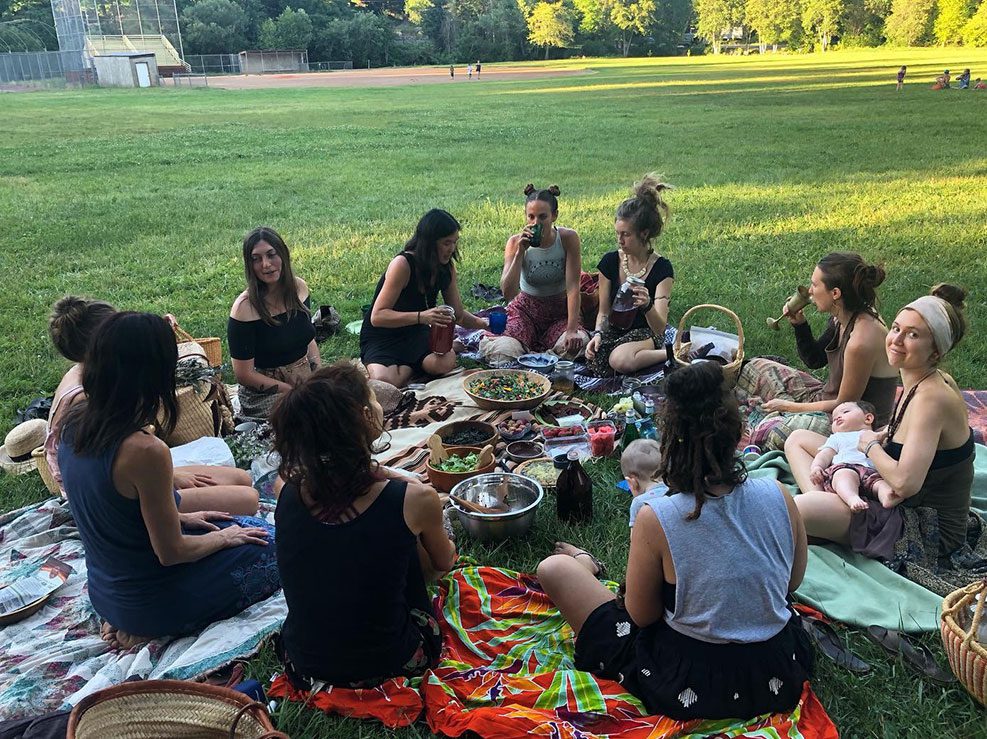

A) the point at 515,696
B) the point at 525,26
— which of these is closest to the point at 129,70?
the point at 525,26

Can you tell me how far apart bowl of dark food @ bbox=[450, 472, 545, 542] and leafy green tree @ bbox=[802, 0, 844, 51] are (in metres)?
77.7

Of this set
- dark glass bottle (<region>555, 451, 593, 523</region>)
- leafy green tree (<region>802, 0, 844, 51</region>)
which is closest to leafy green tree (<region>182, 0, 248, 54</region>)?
leafy green tree (<region>802, 0, 844, 51</region>)

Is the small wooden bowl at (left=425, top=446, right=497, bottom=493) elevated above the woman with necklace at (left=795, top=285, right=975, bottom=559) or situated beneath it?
situated beneath

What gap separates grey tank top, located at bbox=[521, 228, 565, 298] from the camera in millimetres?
6684

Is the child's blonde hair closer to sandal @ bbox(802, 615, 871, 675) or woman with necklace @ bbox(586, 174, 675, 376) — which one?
sandal @ bbox(802, 615, 871, 675)

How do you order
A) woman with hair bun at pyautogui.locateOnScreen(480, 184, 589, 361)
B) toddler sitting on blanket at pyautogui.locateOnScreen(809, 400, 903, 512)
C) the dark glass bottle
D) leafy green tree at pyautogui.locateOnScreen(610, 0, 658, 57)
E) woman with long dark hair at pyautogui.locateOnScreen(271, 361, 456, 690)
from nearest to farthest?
woman with long dark hair at pyautogui.locateOnScreen(271, 361, 456, 690), toddler sitting on blanket at pyautogui.locateOnScreen(809, 400, 903, 512), the dark glass bottle, woman with hair bun at pyautogui.locateOnScreen(480, 184, 589, 361), leafy green tree at pyautogui.locateOnScreen(610, 0, 658, 57)

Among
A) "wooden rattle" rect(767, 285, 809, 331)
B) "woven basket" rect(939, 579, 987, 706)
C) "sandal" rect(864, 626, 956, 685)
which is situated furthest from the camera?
"wooden rattle" rect(767, 285, 809, 331)

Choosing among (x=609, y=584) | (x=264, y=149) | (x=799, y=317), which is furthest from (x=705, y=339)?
(x=264, y=149)

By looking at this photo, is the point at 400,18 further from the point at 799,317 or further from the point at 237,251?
the point at 799,317

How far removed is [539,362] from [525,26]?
3132 inches

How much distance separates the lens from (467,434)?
4977 millimetres

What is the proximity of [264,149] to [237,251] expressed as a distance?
33.9 feet

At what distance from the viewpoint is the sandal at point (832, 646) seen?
10.1 feet

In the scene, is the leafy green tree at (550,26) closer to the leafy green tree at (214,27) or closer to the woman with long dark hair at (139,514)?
the leafy green tree at (214,27)
